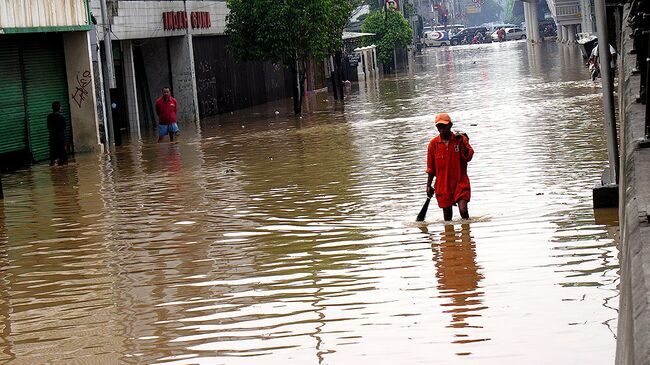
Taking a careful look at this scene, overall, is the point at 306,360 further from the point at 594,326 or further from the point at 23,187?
the point at 23,187

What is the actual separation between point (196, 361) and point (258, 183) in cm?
1130

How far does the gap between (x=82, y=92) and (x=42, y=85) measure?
1340mm

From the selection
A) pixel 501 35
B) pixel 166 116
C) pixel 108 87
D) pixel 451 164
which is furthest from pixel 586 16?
pixel 451 164

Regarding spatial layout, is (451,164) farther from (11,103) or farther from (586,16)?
(586,16)

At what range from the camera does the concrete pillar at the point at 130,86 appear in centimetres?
3656

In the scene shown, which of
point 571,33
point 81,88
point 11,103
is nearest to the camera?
point 11,103

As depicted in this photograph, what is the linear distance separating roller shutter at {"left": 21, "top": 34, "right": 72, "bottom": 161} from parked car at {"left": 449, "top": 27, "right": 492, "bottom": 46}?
116756 mm

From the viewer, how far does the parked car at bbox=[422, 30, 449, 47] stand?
139m

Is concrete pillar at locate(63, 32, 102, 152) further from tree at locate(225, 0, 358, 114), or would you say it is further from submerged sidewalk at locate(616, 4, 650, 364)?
submerged sidewalk at locate(616, 4, 650, 364)

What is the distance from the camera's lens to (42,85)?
91.3 ft

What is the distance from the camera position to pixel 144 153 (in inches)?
1087

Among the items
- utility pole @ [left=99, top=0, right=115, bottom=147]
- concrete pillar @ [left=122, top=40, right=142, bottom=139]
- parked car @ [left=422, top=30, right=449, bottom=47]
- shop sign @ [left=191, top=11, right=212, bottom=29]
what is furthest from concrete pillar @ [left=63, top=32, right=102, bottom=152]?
parked car @ [left=422, top=30, right=449, bottom=47]

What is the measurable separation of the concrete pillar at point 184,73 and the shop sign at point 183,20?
1.99ft

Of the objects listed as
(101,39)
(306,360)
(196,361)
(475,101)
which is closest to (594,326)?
(306,360)
